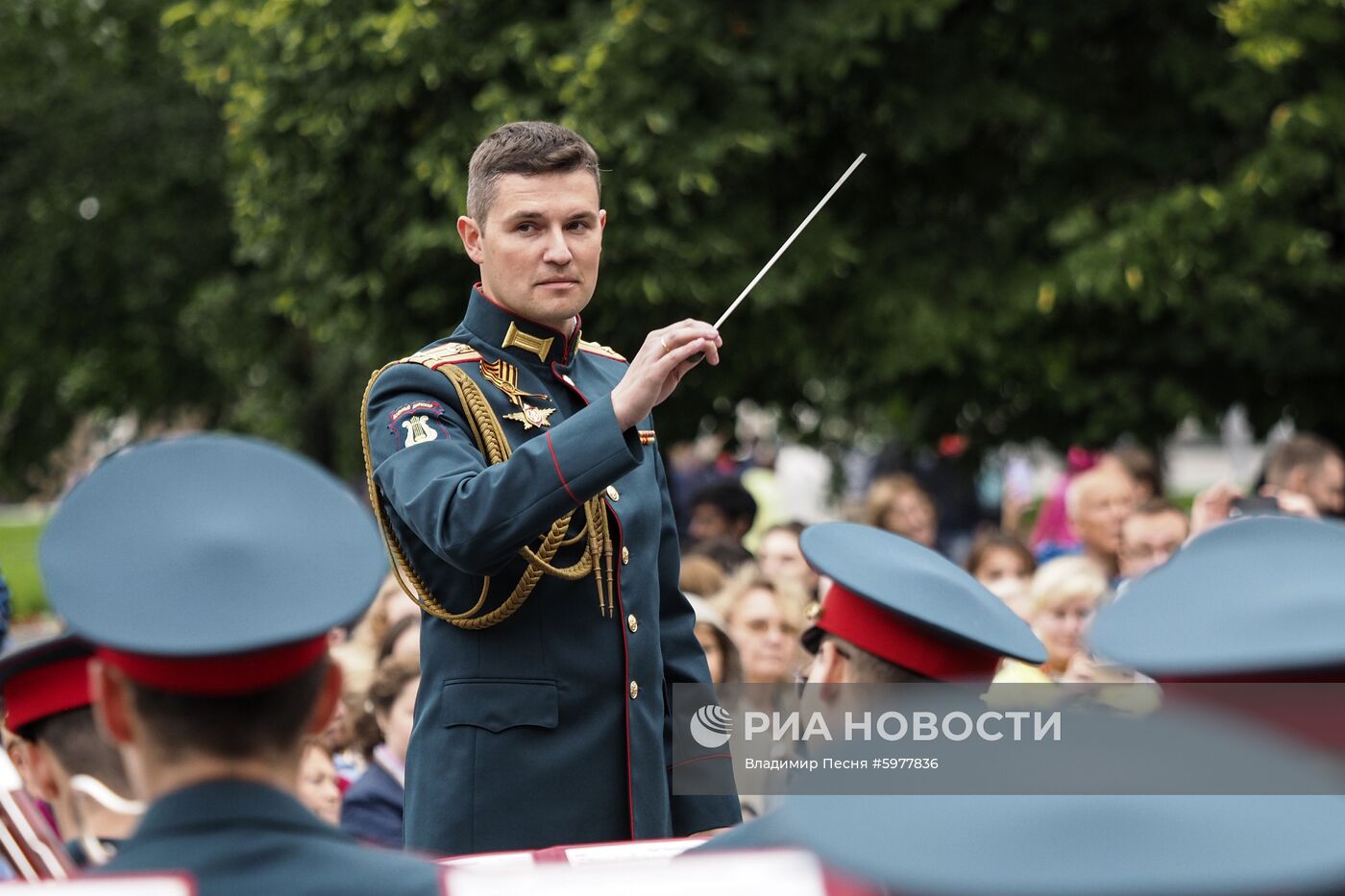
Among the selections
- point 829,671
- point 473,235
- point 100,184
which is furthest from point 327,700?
point 100,184

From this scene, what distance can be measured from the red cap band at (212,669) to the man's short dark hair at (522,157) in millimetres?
1584

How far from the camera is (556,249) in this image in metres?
3.50

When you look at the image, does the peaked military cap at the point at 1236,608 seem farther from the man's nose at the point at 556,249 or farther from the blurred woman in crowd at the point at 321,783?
the blurred woman in crowd at the point at 321,783

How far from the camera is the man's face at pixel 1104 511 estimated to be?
8.41 m

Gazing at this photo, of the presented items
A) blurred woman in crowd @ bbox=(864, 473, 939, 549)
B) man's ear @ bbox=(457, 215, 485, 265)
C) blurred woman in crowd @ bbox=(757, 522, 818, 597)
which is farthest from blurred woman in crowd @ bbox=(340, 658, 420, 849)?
blurred woman in crowd @ bbox=(864, 473, 939, 549)

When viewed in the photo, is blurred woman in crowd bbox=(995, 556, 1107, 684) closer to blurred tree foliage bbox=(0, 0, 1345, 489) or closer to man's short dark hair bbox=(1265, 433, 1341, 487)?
man's short dark hair bbox=(1265, 433, 1341, 487)

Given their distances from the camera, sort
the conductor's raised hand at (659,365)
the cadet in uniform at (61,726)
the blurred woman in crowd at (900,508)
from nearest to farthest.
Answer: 1. the cadet in uniform at (61,726)
2. the conductor's raised hand at (659,365)
3. the blurred woman in crowd at (900,508)

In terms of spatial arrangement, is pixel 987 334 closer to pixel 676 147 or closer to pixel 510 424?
pixel 676 147

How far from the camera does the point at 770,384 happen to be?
38.1ft

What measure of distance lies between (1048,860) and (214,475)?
3.28ft

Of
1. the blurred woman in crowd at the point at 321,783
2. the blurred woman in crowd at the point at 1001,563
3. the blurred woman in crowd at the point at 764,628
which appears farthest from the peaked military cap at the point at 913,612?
the blurred woman in crowd at the point at 1001,563

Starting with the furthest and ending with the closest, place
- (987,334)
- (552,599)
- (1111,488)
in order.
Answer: (987,334) < (1111,488) < (552,599)

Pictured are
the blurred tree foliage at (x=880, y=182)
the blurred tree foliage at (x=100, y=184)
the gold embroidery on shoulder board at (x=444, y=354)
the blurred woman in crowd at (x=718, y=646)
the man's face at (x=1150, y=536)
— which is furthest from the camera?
the blurred tree foliage at (x=100, y=184)

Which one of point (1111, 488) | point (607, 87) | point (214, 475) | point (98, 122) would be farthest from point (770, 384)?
point (214, 475)
